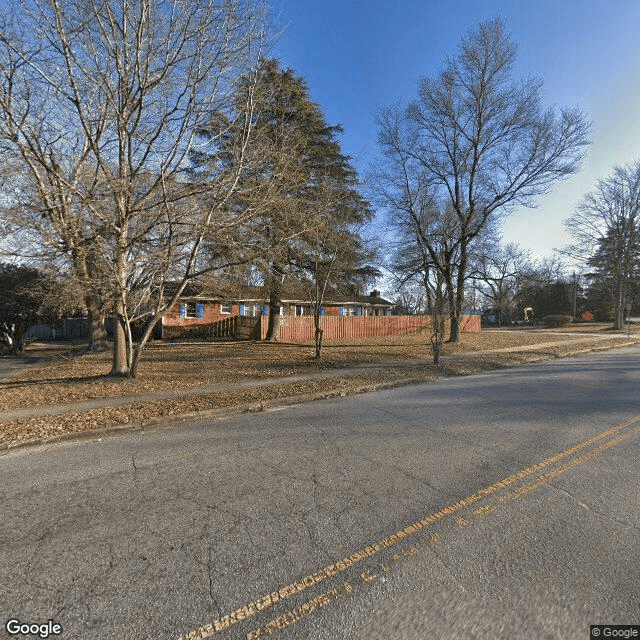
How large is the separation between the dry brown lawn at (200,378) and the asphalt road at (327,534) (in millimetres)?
1395

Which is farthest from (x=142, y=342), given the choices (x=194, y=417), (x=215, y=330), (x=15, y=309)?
(x=215, y=330)

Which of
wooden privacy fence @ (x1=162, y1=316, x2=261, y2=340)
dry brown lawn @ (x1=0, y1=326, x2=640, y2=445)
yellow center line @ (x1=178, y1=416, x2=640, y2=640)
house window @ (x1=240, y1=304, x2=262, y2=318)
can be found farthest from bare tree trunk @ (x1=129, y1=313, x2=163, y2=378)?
house window @ (x1=240, y1=304, x2=262, y2=318)

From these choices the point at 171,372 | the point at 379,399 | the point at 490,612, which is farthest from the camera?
the point at 171,372

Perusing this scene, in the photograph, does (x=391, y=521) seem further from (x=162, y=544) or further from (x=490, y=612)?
(x=162, y=544)

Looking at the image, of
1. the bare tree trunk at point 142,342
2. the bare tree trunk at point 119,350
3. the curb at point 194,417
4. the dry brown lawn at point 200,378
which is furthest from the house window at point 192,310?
the curb at point 194,417

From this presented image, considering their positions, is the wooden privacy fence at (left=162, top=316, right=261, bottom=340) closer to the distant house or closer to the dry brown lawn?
the distant house

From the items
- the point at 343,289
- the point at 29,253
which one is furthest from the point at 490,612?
the point at 343,289

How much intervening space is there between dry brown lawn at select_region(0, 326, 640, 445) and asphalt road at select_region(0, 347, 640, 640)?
1.40m

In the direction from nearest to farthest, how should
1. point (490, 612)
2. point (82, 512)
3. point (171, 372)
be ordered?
point (490, 612) < point (82, 512) < point (171, 372)

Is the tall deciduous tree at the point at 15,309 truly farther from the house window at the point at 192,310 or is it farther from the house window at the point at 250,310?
the house window at the point at 250,310

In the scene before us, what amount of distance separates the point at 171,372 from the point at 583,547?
10636 millimetres

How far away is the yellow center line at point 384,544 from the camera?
6.56 ft

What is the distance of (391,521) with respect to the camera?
9.71 feet

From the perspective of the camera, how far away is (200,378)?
396 inches
